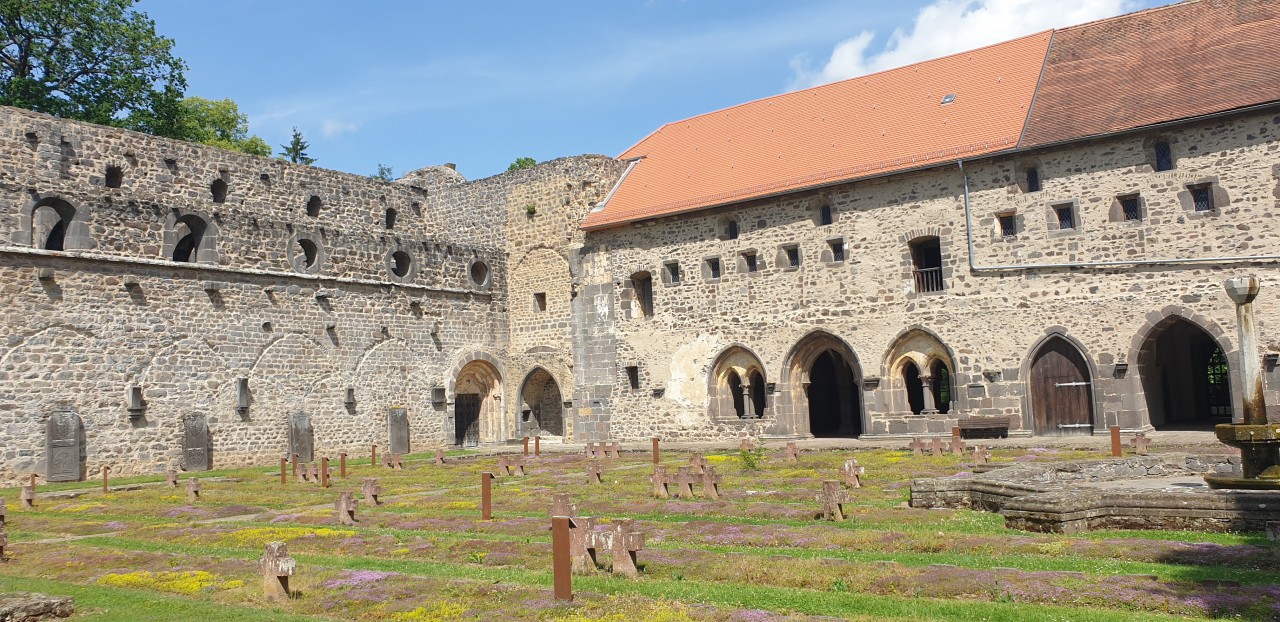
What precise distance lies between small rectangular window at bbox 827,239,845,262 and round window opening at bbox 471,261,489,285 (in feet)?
40.7

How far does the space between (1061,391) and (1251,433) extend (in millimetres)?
13610

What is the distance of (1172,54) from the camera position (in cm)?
2719

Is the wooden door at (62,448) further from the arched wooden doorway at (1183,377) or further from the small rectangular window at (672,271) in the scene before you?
the arched wooden doorway at (1183,377)

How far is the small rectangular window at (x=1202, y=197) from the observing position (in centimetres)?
2472

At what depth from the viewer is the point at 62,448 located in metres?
24.7

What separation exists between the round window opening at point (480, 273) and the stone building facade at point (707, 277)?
11 cm

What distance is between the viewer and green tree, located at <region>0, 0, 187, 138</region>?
1647 inches

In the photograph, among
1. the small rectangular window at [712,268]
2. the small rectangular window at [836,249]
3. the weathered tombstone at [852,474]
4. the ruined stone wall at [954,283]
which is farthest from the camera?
the small rectangular window at [712,268]

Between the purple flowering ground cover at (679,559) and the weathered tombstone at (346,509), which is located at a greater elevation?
the weathered tombstone at (346,509)

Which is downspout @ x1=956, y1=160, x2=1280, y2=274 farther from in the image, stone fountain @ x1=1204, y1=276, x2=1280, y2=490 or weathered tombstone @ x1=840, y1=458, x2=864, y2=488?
weathered tombstone @ x1=840, y1=458, x2=864, y2=488

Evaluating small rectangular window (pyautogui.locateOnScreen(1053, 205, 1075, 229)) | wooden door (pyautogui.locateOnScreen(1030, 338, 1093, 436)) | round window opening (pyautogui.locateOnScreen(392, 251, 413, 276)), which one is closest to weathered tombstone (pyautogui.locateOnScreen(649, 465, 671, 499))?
wooden door (pyautogui.locateOnScreen(1030, 338, 1093, 436))

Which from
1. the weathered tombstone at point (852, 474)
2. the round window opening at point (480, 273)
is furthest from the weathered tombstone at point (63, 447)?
the weathered tombstone at point (852, 474)

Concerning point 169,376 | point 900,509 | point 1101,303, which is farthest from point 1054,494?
point 169,376

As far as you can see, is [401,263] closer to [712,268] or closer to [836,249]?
[712,268]
